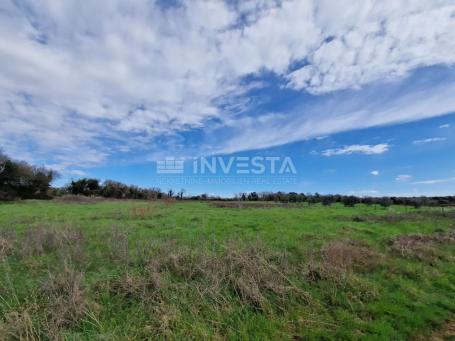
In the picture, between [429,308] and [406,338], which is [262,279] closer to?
[406,338]

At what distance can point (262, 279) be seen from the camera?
6.56 meters

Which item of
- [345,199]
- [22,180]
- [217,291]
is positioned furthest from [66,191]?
[217,291]

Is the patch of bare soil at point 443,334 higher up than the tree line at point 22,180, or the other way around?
the tree line at point 22,180

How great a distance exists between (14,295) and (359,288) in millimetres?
7176

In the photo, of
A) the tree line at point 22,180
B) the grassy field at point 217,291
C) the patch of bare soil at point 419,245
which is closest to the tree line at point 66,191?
the tree line at point 22,180

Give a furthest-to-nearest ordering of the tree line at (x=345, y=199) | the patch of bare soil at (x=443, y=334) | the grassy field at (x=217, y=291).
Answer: the tree line at (x=345, y=199) < the patch of bare soil at (x=443, y=334) < the grassy field at (x=217, y=291)

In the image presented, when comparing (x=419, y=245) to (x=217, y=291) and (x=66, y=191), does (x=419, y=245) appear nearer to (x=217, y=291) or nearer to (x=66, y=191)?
(x=217, y=291)

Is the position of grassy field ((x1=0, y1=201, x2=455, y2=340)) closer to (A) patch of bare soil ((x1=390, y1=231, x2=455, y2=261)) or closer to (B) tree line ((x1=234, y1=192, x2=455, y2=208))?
(A) patch of bare soil ((x1=390, y1=231, x2=455, y2=261))


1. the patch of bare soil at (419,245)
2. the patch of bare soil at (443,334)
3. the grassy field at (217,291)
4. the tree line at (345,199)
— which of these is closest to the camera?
the grassy field at (217,291)

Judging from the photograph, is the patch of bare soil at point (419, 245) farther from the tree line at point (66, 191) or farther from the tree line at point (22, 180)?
the tree line at point (22, 180)

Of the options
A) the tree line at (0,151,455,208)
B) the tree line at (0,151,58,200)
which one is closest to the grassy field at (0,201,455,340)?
the tree line at (0,151,455,208)

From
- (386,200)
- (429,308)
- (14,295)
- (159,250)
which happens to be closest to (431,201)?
(386,200)

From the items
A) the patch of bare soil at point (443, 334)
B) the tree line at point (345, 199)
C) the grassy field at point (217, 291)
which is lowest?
the patch of bare soil at point (443, 334)

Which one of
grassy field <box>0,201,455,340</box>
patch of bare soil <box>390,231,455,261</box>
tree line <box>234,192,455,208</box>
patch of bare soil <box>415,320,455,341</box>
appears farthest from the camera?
tree line <box>234,192,455,208</box>
